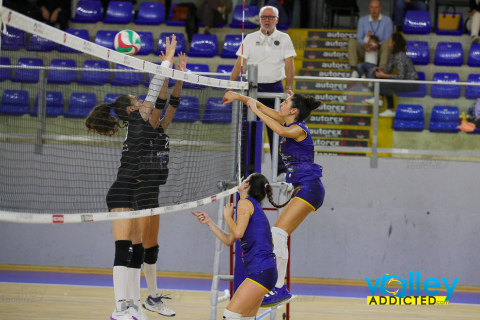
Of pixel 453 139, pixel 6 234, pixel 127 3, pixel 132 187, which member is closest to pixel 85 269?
pixel 6 234

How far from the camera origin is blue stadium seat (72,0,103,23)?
14.0m

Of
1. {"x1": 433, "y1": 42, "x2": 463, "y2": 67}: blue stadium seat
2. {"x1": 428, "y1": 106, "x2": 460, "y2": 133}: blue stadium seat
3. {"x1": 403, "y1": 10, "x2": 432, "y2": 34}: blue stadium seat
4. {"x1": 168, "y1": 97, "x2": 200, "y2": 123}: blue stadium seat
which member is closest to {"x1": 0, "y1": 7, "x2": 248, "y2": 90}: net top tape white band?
{"x1": 168, "y1": 97, "x2": 200, "y2": 123}: blue stadium seat

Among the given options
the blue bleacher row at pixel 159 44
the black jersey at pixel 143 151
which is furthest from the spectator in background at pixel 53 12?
the black jersey at pixel 143 151

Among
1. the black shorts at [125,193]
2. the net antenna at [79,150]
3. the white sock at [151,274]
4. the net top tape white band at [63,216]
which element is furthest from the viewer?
the net antenna at [79,150]

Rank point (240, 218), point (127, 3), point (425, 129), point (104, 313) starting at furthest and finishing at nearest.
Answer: point (127, 3) → point (425, 129) → point (104, 313) → point (240, 218)

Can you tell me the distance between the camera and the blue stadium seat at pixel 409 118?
9.07 m

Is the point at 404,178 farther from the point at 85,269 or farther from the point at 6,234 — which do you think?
the point at 6,234

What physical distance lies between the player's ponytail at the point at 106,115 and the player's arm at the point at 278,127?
1.08 metres

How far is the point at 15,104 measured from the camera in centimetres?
902

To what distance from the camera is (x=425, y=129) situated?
9180mm

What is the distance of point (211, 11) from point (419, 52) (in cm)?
430

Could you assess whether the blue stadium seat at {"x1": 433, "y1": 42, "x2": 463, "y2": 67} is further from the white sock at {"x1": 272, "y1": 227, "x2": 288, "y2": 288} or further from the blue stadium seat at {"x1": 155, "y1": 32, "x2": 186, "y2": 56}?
the white sock at {"x1": 272, "y1": 227, "x2": 288, "y2": 288}

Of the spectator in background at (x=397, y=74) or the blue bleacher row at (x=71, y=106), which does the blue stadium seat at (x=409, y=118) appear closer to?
the spectator in background at (x=397, y=74)

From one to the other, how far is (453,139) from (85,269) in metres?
5.83
